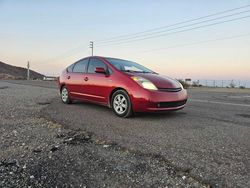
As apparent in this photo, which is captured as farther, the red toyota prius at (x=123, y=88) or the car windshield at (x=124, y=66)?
the car windshield at (x=124, y=66)

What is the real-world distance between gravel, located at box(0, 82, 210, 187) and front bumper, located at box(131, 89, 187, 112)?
1.56m

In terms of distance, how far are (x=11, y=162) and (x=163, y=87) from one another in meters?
3.56

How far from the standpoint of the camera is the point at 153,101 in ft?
17.7

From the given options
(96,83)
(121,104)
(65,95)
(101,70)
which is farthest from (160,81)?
(65,95)

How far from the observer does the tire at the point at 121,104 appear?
5.66 m

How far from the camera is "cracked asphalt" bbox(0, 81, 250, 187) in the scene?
9.28ft

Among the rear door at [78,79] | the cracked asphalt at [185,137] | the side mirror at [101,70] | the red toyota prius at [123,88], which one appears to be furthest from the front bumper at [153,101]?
the rear door at [78,79]

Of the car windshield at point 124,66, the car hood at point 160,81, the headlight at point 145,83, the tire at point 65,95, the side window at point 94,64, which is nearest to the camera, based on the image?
the headlight at point 145,83

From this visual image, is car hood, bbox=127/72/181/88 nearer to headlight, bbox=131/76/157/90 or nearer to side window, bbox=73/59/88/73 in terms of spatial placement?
headlight, bbox=131/76/157/90

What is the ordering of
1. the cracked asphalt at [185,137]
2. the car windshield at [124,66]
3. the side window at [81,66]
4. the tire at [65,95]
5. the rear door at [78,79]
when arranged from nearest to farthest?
the cracked asphalt at [185,137]
the car windshield at [124,66]
the rear door at [78,79]
the side window at [81,66]
the tire at [65,95]

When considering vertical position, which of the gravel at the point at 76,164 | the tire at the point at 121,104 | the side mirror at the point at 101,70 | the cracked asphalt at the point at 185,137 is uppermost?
the side mirror at the point at 101,70

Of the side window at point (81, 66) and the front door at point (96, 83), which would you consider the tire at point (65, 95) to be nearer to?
the side window at point (81, 66)

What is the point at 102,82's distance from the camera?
A: 634 cm

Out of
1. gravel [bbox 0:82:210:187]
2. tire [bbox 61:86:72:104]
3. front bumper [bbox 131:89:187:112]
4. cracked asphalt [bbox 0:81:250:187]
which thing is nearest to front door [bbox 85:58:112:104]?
cracked asphalt [bbox 0:81:250:187]
